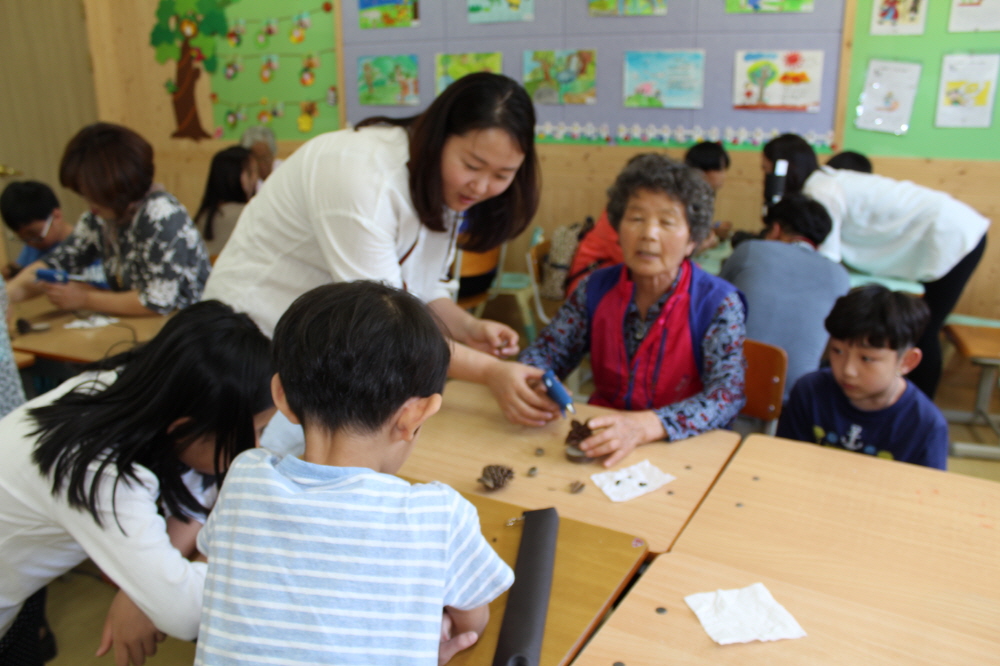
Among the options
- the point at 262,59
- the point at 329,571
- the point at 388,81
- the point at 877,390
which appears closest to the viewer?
the point at 329,571

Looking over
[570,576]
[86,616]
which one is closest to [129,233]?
[86,616]

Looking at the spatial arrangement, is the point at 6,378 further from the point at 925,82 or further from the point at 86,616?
the point at 925,82

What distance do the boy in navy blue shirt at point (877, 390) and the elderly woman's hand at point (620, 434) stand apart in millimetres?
Result: 589

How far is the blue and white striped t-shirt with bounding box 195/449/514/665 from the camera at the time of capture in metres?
0.83

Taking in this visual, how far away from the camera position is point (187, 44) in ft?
19.2

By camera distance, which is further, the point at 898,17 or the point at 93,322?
the point at 898,17

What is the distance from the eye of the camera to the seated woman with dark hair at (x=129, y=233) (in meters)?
2.43

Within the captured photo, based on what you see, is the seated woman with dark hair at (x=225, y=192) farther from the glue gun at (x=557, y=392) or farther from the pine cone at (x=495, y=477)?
the pine cone at (x=495, y=477)

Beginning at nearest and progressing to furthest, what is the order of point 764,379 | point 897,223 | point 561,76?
point 764,379
point 897,223
point 561,76

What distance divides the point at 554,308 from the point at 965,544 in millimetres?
3063

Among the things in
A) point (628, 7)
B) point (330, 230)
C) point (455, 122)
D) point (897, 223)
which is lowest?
point (897, 223)

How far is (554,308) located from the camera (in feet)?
13.9

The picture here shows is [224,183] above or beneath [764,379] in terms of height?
above

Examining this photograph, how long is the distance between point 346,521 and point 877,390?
155 centimetres
